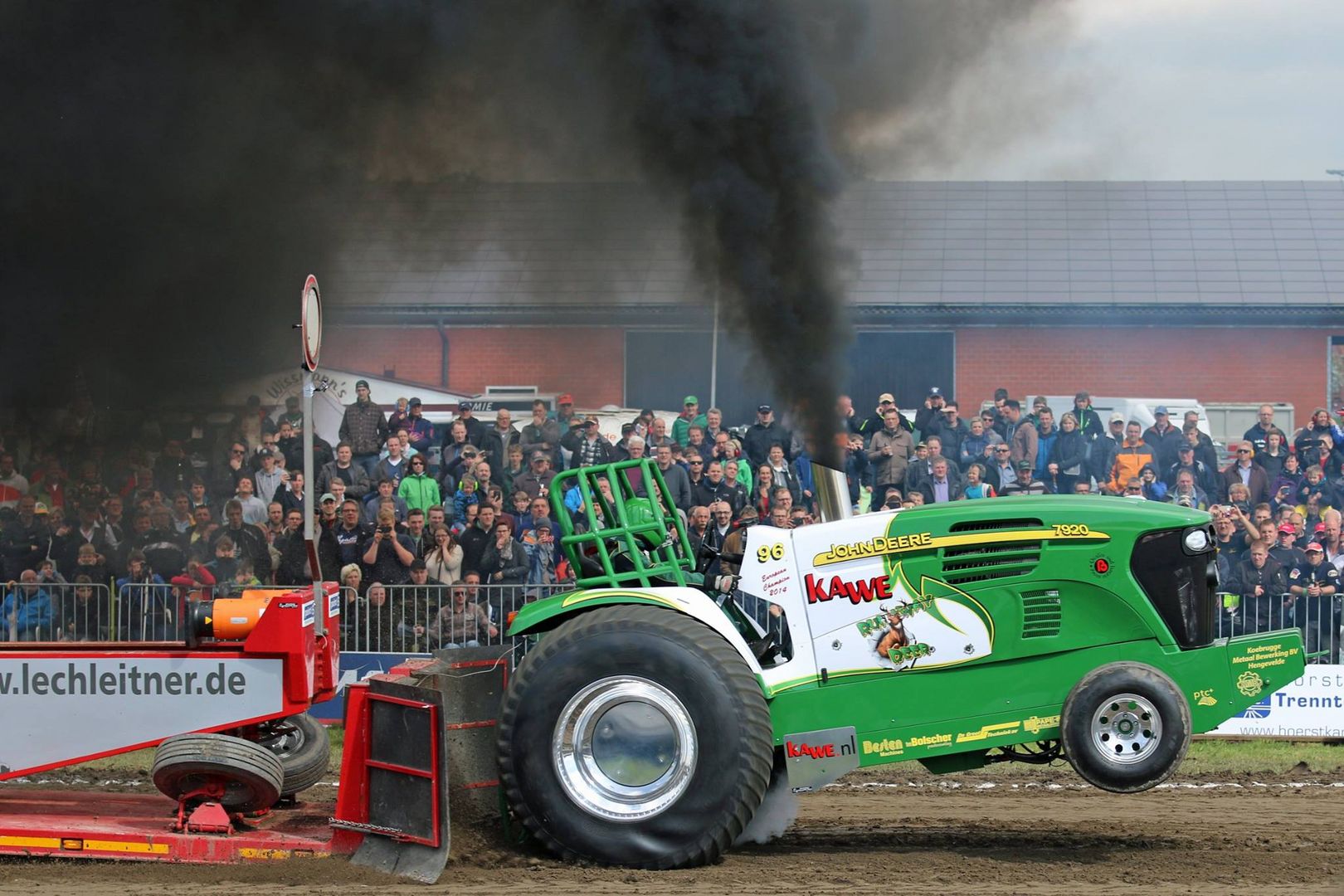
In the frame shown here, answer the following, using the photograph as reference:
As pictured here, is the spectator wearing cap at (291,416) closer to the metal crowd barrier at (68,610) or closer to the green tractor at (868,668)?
the metal crowd barrier at (68,610)

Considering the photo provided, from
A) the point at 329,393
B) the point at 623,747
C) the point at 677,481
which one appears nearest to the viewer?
the point at 623,747

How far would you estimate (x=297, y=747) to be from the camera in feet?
22.7

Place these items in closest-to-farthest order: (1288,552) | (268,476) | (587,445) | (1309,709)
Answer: (1309,709)
(1288,552)
(268,476)
(587,445)

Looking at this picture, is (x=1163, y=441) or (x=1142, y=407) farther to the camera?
(x=1142, y=407)

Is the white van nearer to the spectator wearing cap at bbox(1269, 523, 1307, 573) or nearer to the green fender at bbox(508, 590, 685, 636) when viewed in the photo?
the spectator wearing cap at bbox(1269, 523, 1307, 573)

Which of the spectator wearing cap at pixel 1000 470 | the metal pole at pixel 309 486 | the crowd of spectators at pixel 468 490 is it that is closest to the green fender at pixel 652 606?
the metal pole at pixel 309 486

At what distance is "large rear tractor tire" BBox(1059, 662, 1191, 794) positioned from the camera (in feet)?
18.4

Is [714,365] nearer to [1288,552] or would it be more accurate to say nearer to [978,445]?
[978,445]

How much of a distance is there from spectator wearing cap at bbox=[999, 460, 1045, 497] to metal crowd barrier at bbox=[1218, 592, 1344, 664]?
7.12 ft

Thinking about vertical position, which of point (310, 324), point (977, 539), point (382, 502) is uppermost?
point (310, 324)

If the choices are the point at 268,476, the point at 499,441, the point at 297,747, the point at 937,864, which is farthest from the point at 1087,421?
the point at 297,747

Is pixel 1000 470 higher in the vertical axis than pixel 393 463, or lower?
lower

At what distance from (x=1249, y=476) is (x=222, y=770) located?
9.11 meters

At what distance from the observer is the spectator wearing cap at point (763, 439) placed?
12375mm
